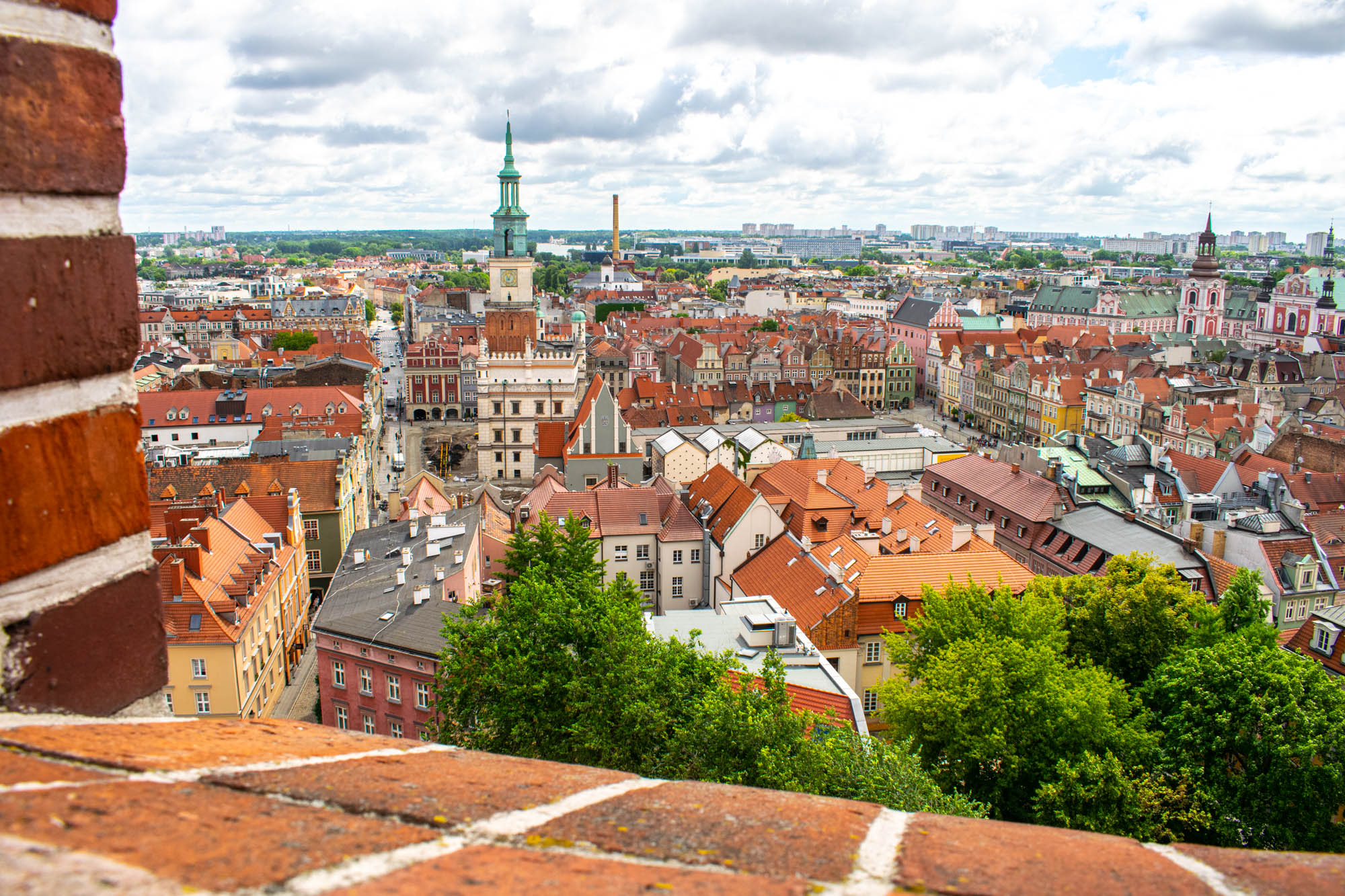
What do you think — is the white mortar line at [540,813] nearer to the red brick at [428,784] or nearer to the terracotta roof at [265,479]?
the red brick at [428,784]

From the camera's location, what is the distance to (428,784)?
2.29 metres

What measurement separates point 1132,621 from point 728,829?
28.1m

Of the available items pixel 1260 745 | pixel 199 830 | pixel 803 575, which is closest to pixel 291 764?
pixel 199 830

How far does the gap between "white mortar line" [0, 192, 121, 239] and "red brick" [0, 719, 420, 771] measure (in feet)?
3.53

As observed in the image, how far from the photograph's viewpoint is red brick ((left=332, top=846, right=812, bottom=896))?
1.77m

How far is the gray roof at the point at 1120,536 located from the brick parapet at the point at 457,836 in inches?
1356

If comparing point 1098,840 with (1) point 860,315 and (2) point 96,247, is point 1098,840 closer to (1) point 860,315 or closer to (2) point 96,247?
(2) point 96,247

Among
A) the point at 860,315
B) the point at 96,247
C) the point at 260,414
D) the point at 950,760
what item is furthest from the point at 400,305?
the point at 96,247

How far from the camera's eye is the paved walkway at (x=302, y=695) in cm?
3084

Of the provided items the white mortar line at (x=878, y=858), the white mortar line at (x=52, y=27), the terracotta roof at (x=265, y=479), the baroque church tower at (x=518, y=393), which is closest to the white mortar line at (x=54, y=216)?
the white mortar line at (x=52, y=27)

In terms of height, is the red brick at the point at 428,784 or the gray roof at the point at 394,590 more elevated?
the red brick at the point at 428,784

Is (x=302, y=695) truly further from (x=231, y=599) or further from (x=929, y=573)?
(x=929, y=573)

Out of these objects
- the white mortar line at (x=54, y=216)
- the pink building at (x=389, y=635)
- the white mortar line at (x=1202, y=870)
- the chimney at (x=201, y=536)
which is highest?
the white mortar line at (x=54, y=216)

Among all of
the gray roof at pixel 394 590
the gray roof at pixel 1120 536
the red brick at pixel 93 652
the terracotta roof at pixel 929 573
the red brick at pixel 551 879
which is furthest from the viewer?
the gray roof at pixel 1120 536
